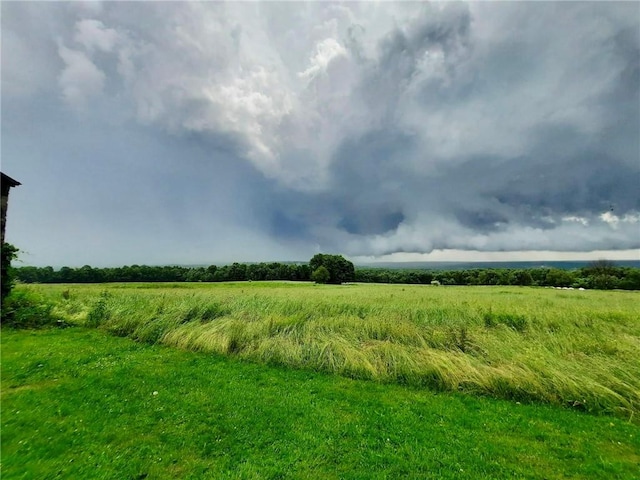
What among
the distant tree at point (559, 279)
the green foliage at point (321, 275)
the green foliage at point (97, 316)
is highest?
the green foliage at point (321, 275)

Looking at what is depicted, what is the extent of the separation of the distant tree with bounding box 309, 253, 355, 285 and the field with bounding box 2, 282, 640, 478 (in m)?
69.1

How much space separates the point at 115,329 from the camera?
1148 cm

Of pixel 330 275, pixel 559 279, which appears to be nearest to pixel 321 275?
pixel 330 275

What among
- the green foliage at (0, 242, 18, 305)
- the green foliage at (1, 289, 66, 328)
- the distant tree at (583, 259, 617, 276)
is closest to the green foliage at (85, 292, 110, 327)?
the green foliage at (1, 289, 66, 328)

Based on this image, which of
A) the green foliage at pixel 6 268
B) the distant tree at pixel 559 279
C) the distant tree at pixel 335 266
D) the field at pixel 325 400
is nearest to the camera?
the field at pixel 325 400

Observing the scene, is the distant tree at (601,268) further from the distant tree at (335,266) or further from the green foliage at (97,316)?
the green foliage at (97,316)

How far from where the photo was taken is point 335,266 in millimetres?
80750

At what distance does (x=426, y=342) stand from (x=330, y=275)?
6998 centimetres

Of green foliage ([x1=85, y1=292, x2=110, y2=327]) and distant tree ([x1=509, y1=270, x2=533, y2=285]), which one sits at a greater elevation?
green foliage ([x1=85, y1=292, x2=110, y2=327])

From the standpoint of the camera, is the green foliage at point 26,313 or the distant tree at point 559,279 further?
the distant tree at point 559,279

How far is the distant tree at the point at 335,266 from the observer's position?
3149 inches

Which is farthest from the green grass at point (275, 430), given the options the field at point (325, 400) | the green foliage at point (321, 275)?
the green foliage at point (321, 275)

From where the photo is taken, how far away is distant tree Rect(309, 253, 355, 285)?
7998 centimetres

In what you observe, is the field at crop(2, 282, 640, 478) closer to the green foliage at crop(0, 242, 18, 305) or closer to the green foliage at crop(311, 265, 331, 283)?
the green foliage at crop(0, 242, 18, 305)
